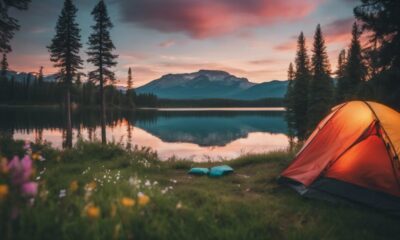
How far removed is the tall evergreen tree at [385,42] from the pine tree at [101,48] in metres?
24.2

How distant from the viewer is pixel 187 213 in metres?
4.50

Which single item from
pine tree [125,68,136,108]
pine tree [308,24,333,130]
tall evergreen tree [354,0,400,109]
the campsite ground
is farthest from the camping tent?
pine tree [125,68,136,108]

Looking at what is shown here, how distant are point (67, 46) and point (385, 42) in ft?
94.4

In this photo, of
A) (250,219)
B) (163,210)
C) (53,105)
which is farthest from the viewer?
(53,105)

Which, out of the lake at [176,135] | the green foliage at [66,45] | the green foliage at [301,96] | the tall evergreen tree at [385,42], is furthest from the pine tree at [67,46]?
the green foliage at [301,96]

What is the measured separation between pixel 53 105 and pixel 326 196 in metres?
128

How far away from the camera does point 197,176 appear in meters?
9.99

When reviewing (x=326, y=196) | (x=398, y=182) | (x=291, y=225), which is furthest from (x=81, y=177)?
(x=398, y=182)

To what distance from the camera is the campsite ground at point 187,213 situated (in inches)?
132

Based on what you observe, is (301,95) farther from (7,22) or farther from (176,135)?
(7,22)

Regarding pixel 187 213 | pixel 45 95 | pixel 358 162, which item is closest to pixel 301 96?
pixel 358 162

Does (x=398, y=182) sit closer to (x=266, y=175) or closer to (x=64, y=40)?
(x=266, y=175)

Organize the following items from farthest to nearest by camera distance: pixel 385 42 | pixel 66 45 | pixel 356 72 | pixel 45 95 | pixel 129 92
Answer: pixel 45 95, pixel 129 92, pixel 356 72, pixel 66 45, pixel 385 42

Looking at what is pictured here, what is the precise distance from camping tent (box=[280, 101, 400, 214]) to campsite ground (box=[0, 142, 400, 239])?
0.36 m
